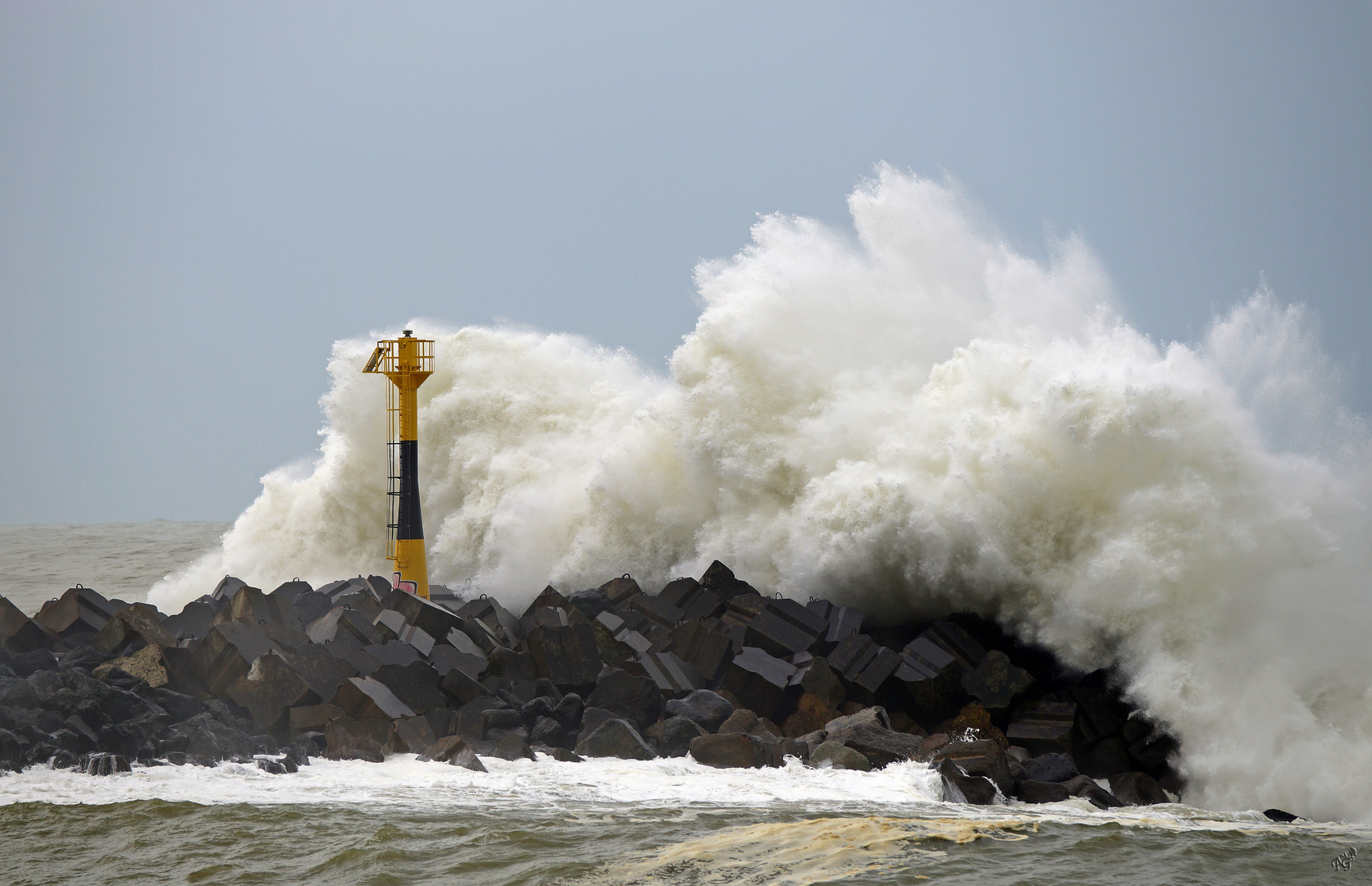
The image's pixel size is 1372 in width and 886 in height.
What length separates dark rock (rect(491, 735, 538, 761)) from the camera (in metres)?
7.29

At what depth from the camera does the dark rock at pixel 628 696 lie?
821cm

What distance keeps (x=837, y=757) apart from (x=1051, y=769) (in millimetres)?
1379

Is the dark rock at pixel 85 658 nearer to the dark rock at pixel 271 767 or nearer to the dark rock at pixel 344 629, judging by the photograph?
the dark rock at pixel 344 629

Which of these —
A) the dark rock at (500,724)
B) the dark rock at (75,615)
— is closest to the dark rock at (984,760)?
the dark rock at (500,724)

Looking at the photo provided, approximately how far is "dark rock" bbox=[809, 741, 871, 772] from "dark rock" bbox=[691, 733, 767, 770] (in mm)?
348

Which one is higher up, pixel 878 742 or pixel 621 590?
pixel 621 590

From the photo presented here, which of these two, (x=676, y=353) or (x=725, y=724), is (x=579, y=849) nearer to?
(x=725, y=724)

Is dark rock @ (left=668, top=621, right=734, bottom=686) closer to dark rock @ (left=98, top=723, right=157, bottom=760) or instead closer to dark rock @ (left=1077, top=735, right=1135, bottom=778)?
dark rock @ (left=1077, top=735, right=1135, bottom=778)

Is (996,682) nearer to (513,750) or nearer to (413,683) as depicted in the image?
(513,750)

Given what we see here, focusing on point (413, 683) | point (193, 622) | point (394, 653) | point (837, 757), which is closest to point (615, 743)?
point (837, 757)

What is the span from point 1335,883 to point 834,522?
20.6 feet

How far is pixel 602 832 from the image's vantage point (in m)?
5.55

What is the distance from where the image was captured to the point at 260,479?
750 inches

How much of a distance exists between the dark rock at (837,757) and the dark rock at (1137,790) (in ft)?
5.42
